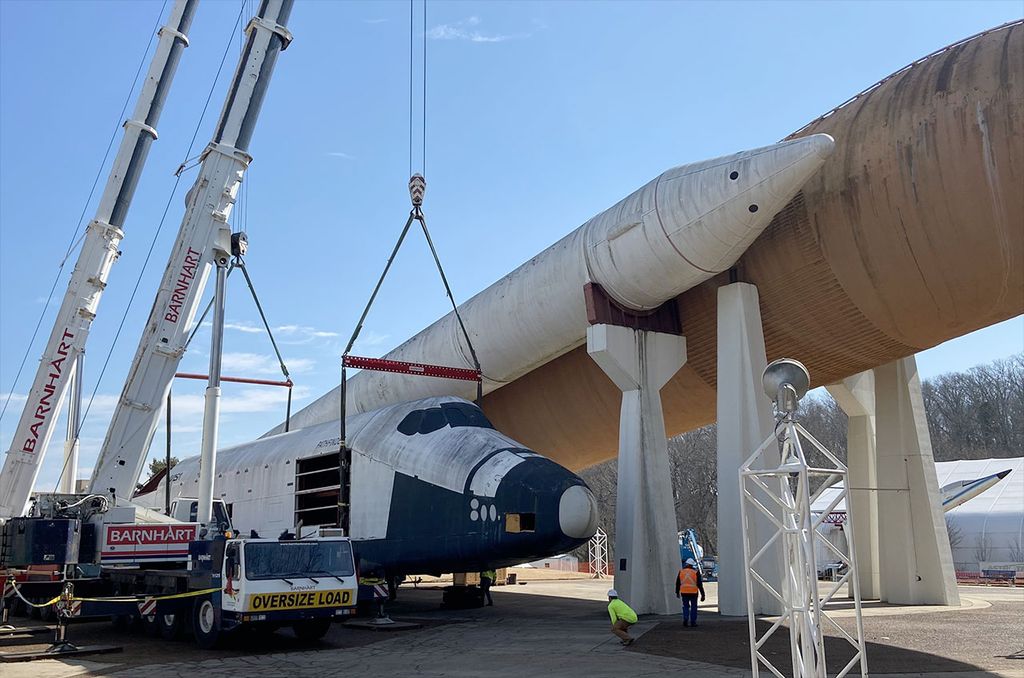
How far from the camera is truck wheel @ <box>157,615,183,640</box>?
1482 centimetres

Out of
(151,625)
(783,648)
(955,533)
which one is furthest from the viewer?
(955,533)

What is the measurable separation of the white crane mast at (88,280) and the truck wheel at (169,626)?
466 cm

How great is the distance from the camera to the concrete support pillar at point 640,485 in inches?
671

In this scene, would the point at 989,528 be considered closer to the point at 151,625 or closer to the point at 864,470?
the point at 864,470

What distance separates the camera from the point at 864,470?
2139cm

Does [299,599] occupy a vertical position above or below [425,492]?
below

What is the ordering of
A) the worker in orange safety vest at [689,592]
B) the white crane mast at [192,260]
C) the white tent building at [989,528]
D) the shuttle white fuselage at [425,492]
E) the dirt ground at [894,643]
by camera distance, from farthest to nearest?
the white tent building at [989,528]
the white crane mast at [192,260]
the worker in orange safety vest at [689,592]
the shuttle white fuselage at [425,492]
the dirt ground at [894,643]

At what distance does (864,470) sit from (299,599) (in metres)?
14.4

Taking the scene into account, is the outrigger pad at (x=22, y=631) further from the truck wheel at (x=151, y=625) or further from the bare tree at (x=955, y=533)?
the bare tree at (x=955, y=533)

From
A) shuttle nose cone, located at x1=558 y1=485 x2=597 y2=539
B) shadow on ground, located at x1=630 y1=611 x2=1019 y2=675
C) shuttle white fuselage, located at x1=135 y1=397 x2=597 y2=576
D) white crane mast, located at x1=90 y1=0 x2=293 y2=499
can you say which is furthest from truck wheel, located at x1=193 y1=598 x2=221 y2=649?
shadow on ground, located at x1=630 y1=611 x2=1019 y2=675

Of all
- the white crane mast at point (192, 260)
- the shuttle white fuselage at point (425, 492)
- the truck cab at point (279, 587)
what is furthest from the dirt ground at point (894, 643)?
the white crane mast at point (192, 260)

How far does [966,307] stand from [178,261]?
1485cm

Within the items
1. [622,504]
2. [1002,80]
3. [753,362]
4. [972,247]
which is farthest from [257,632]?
[1002,80]

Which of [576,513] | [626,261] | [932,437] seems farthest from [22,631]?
[932,437]
